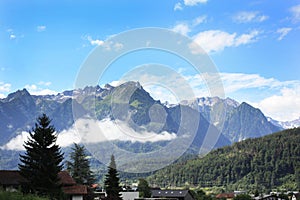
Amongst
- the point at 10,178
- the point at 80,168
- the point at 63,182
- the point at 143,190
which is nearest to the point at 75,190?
the point at 63,182

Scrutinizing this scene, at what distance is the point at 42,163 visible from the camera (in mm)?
32594

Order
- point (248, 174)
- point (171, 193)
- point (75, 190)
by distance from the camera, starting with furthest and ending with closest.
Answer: point (248, 174) < point (171, 193) < point (75, 190)

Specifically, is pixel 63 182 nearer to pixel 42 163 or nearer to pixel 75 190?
pixel 75 190

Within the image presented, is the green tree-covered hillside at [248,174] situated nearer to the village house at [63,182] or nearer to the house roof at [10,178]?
the village house at [63,182]

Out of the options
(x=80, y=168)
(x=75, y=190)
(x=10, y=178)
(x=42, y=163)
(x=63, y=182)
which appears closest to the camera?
(x=42, y=163)

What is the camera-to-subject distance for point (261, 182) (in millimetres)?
185875

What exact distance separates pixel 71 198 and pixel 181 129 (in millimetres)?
12676

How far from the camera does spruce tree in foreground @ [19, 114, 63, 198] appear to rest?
3225 cm

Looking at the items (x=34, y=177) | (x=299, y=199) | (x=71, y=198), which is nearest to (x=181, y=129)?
(x=71, y=198)

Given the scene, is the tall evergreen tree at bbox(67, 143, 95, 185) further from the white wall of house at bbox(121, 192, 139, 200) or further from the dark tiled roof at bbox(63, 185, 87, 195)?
the dark tiled roof at bbox(63, 185, 87, 195)

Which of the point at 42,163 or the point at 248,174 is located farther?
the point at 248,174

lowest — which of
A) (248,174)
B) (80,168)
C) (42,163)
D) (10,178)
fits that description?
(10,178)

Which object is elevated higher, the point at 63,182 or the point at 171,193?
the point at 63,182

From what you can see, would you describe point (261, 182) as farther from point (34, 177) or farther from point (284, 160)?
point (34, 177)
